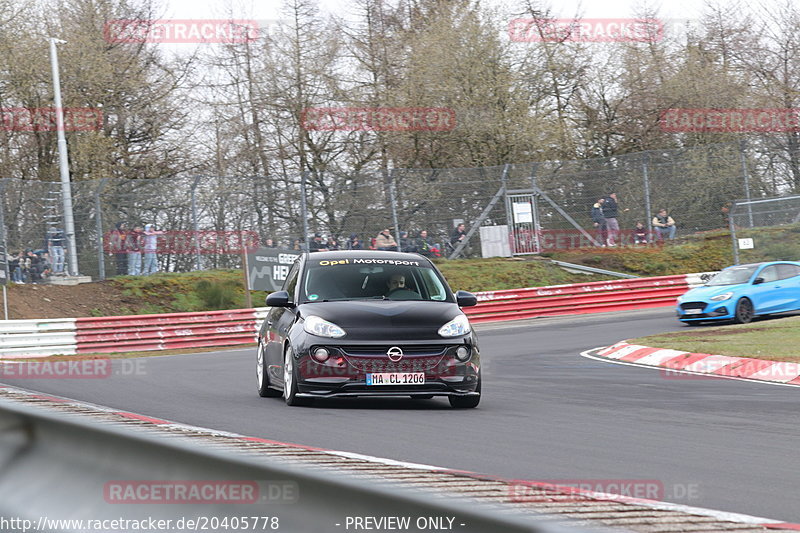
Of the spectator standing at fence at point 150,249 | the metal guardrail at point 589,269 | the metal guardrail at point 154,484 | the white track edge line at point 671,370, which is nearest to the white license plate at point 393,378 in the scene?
the white track edge line at point 671,370

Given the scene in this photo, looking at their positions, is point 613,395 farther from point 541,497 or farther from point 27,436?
point 27,436

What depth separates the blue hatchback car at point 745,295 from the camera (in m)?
22.3

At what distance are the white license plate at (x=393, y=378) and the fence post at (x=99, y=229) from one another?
61.8 ft

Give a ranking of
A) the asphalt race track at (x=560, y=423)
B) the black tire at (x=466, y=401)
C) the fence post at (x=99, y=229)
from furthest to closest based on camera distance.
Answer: the fence post at (x=99, y=229), the black tire at (x=466, y=401), the asphalt race track at (x=560, y=423)

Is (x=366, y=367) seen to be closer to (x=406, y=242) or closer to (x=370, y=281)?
(x=370, y=281)

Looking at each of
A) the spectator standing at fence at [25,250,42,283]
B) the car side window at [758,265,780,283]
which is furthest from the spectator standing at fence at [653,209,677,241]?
the spectator standing at fence at [25,250,42,283]

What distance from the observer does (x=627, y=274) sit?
108ft

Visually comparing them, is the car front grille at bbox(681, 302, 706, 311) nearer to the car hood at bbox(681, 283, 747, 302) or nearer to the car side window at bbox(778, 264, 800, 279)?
the car hood at bbox(681, 283, 747, 302)

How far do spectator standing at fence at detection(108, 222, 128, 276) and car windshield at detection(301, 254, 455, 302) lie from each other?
17269mm

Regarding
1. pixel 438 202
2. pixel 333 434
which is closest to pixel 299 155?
pixel 438 202

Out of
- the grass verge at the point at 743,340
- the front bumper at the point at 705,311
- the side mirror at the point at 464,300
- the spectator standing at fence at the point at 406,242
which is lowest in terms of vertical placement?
the grass verge at the point at 743,340

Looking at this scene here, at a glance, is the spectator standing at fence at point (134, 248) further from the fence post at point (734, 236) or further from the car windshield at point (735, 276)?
the fence post at point (734, 236)

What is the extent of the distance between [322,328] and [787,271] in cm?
1602

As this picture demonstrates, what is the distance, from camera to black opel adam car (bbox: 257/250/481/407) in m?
10.1
